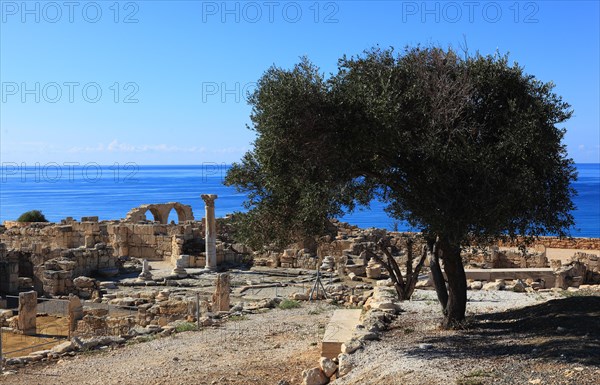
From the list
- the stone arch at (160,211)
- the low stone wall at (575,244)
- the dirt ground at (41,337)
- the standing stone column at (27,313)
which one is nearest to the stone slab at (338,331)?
the dirt ground at (41,337)

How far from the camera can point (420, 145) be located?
9.58m

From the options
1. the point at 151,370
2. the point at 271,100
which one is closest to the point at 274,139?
the point at 271,100

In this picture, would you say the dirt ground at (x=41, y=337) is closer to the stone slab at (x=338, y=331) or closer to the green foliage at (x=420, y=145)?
the stone slab at (x=338, y=331)

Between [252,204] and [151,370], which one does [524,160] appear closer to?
[252,204]

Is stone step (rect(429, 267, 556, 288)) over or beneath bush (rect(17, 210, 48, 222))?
beneath

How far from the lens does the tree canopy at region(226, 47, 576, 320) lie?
9.39m

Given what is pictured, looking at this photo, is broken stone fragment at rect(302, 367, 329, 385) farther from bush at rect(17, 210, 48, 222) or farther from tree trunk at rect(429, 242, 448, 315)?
bush at rect(17, 210, 48, 222)

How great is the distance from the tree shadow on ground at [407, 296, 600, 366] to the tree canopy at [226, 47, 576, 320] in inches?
37.5

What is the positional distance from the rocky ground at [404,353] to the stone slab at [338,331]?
0.40m

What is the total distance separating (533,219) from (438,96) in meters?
2.54

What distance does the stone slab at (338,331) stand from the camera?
417 inches

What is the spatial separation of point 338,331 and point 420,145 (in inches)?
152

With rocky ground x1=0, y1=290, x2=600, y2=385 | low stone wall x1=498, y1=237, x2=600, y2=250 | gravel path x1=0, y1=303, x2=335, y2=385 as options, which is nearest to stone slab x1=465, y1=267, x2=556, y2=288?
rocky ground x1=0, y1=290, x2=600, y2=385

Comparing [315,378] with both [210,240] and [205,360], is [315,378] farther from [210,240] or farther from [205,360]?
[210,240]
